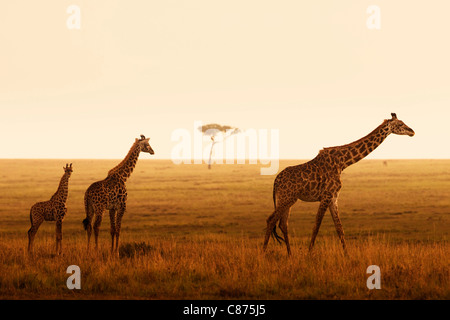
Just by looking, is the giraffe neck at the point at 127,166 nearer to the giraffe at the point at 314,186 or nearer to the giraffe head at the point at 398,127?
the giraffe at the point at 314,186

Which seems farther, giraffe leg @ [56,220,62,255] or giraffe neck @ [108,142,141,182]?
giraffe neck @ [108,142,141,182]

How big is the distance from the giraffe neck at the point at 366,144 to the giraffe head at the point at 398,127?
0.35 feet

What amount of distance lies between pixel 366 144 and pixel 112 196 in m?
6.20

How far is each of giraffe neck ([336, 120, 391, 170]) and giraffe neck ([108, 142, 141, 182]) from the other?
16.2ft

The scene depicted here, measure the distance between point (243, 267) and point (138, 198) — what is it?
97.1ft

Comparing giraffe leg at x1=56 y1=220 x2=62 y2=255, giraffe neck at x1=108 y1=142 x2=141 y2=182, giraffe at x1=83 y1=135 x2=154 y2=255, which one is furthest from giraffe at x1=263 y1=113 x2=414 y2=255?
giraffe leg at x1=56 y1=220 x2=62 y2=255

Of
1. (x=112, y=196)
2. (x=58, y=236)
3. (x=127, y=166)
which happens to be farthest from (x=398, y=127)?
(x=58, y=236)

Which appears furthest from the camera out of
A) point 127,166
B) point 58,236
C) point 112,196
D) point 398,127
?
point 398,127

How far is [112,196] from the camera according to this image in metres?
12.9

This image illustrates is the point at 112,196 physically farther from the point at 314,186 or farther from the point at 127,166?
the point at 314,186

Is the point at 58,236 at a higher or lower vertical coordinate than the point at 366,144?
lower

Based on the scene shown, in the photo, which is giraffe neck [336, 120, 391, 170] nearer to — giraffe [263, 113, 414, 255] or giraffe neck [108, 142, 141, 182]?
giraffe [263, 113, 414, 255]

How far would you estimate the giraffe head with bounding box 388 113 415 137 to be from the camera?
13.4 meters

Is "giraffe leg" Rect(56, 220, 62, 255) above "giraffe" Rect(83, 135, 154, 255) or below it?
below
